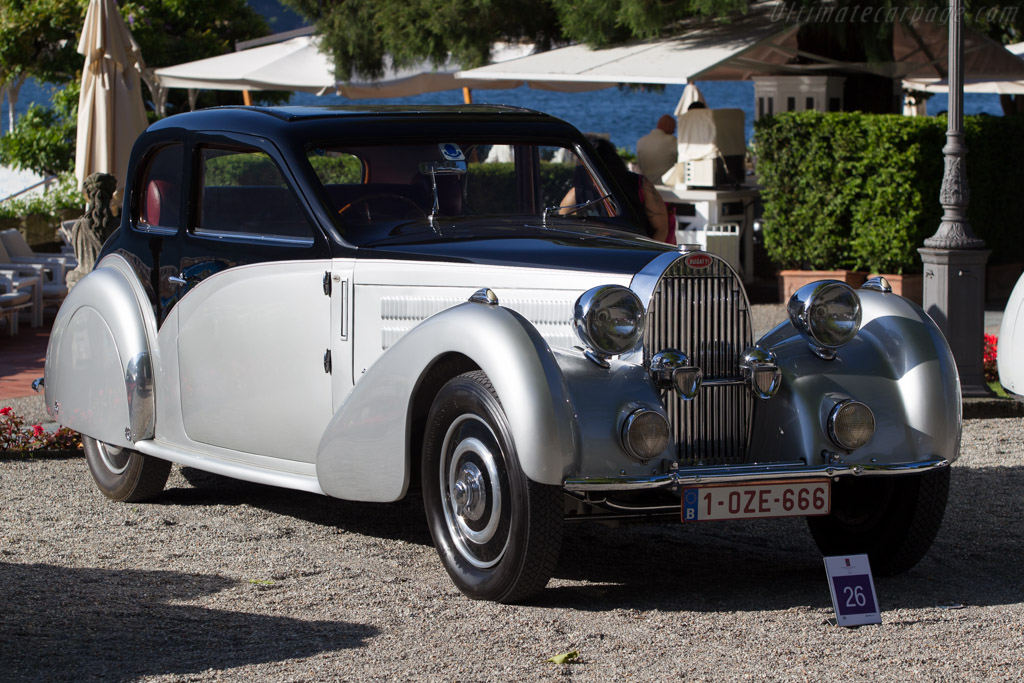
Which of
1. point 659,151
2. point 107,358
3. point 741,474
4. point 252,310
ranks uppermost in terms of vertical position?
point 659,151

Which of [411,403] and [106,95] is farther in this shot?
[106,95]

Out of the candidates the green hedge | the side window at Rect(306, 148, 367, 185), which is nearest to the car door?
the side window at Rect(306, 148, 367, 185)

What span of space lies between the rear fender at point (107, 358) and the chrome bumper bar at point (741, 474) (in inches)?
97.0

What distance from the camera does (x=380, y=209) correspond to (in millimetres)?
5457

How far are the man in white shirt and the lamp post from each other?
7112 millimetres

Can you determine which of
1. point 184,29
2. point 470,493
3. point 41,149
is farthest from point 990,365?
point 184,29

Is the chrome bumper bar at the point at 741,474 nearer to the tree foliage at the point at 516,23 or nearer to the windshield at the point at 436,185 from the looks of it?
the windshield at the point at 436,185

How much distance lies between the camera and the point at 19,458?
7.45m

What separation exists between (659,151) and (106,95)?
20.6 ft

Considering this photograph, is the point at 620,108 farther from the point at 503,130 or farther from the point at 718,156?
the point at 503,130

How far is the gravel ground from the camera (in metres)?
4.02

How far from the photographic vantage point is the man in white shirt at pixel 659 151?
51.6 ft

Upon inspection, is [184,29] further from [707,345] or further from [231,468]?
[707,345]

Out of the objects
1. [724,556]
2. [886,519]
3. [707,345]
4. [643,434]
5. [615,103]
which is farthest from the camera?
[615,103]
